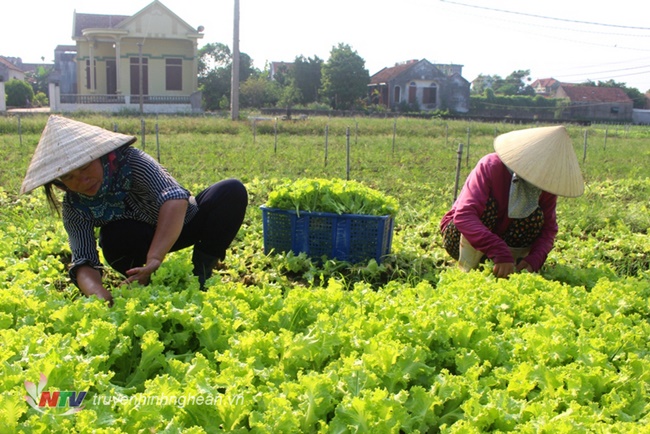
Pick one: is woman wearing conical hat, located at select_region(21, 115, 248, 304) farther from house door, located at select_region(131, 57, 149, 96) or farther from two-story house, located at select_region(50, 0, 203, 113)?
house door, located at select_region(131, 57, 149, 96)

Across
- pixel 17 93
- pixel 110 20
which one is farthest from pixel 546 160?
pixel 17 93

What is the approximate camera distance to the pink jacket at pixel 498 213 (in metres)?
4.36

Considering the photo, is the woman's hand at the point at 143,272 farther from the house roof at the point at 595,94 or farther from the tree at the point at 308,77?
the house roof at the point at 595,94

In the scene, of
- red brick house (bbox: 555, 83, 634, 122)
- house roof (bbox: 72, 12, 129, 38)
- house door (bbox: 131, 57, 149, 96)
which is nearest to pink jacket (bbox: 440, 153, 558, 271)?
house door (bbox: 131, 57, 149, 96)

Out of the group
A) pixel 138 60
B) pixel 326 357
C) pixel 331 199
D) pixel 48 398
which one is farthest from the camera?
pixel 138 60

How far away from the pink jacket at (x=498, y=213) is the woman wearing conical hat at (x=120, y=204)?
1.67 metres

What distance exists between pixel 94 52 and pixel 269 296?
112 feet

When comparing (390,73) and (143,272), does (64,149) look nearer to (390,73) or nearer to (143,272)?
(143,272)

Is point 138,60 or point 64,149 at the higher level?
point 138,60

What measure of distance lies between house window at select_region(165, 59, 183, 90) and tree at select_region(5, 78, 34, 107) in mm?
17413

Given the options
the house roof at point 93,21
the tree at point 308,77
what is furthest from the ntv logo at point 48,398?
the tree at point 308,77

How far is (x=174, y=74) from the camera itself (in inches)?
1318

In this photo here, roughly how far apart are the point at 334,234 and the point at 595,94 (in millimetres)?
63263

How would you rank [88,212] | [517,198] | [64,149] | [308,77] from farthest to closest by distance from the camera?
[308,77] < [517,198] < [88,212] < [64,149]
